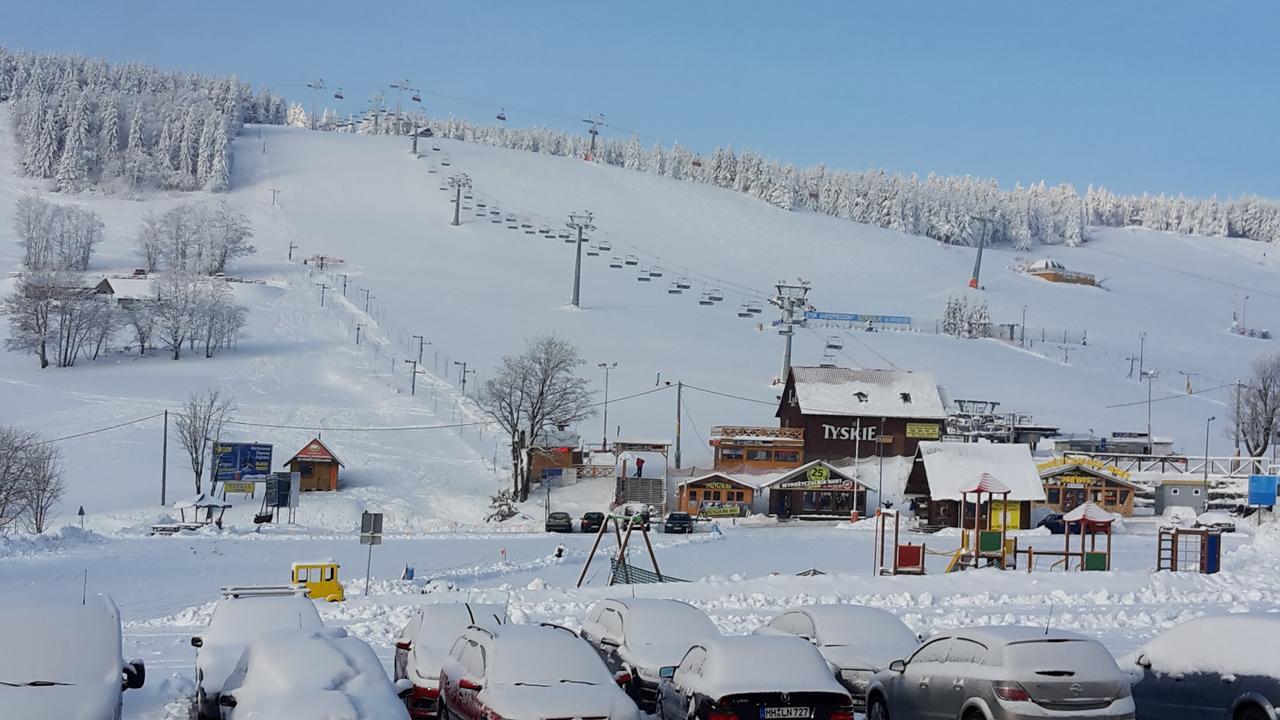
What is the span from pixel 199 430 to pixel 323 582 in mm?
34377

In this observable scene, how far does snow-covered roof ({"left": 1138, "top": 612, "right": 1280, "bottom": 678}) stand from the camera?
11438mm

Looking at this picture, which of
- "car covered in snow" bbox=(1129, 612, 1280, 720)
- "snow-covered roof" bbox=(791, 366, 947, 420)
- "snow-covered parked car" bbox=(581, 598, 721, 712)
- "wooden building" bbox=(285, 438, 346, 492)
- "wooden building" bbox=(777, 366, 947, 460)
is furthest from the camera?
"snow-covered roof" bbox=(791, 366, 947, 420)

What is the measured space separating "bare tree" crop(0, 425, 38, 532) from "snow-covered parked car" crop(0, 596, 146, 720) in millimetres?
35878

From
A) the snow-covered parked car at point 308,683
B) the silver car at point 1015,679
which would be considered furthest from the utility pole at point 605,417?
the snow-covered parked car at point 308,683

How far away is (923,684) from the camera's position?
12.1 m

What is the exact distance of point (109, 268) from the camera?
119375 millimetres

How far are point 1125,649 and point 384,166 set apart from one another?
542ft

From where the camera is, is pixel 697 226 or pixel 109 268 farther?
pixel 697 226

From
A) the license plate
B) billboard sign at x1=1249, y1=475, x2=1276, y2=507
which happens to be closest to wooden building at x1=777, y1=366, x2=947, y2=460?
billboard sign at x1=1249, y1=475, x2=1276, y2=507

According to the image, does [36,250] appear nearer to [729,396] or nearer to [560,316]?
[560,316]

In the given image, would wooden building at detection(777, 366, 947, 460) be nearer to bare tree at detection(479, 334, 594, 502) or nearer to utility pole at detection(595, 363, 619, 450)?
utility pole at detection(595, 363, 619, 450)

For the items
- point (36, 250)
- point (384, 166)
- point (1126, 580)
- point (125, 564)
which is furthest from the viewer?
point (384, 166)

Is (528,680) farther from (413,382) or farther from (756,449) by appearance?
(413,382)

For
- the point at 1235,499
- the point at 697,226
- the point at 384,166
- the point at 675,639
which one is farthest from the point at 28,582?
the point at 384,166
